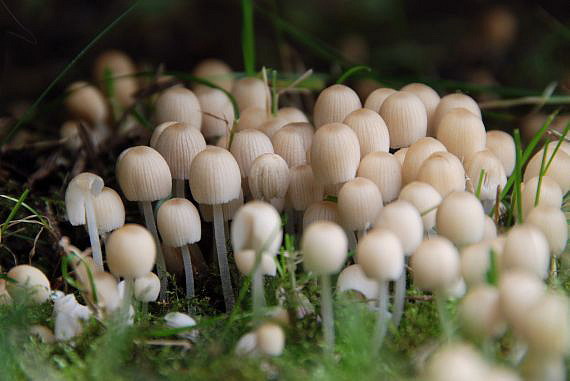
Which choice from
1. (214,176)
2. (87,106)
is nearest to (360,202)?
(214,176)

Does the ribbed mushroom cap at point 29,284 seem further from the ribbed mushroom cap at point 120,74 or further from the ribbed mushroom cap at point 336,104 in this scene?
the ribbed mushroom cap at point 120,74

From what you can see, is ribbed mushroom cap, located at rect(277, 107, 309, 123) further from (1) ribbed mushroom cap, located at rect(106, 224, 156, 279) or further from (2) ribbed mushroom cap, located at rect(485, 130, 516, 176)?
(1) ribbed mushroom cap, located at rect(106, 224, 156, 279)

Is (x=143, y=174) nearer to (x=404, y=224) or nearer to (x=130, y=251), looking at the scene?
(x=130, y=251)

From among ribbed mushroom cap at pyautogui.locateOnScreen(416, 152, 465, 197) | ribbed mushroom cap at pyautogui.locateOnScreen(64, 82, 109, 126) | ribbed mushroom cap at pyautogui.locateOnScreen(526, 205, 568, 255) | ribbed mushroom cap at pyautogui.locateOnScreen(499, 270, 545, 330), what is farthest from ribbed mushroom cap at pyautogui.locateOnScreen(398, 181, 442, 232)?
ribbed mushroom cap at pyautogui.locateOnScreen(64, 82, 109, 126)

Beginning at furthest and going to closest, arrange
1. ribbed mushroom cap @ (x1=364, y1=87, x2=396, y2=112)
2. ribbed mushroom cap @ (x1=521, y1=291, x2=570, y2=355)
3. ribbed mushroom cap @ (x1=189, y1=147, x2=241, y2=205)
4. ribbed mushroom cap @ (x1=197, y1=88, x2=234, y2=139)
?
ribbed mushroom cap @ (x1=197, y1=88, x2=234, y2=139) < ribbed mushroom cap @ (x1=364, y1=87, x2=396, y2=112) < ribbed mushroom cap @ (x1=189, y1=147, x2=241, y2=205) < ribbed mushroom cap @ (x1=521, y1=291, x2=570, y2=355)

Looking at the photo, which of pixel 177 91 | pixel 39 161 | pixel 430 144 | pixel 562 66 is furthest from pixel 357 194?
pixel 562 66

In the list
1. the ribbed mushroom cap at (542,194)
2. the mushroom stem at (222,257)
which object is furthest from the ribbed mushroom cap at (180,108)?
the ribbed mushroom cap at (542,194)
